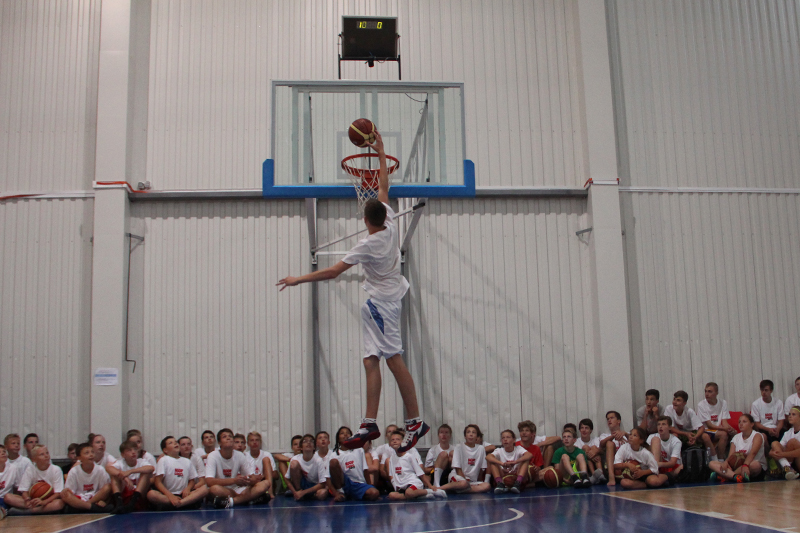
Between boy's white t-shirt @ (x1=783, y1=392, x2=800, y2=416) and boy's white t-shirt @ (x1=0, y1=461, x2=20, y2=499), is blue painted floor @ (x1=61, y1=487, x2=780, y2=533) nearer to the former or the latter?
boy's white t-shirt @ (x1=0, y1=461, x2=20, y2=499)

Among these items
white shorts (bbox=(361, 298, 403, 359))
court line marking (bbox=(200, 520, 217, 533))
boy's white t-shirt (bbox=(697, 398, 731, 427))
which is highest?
white shorts (bbox=(361, 298, 403, 359))

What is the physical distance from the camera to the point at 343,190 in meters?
7.84

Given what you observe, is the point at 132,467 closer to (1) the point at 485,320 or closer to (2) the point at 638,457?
(1) the point at 485,320

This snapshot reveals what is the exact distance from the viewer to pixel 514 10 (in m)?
12.7

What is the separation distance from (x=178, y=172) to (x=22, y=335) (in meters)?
3.61

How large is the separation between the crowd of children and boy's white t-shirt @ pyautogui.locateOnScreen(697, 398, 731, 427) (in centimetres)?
10

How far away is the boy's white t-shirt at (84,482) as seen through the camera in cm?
912

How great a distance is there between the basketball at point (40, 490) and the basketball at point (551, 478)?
6.73 m

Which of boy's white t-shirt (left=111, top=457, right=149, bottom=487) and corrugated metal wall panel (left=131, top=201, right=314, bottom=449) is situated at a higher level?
corrugated metal wall panel (left=131, top=201, right=314, bottom=449)

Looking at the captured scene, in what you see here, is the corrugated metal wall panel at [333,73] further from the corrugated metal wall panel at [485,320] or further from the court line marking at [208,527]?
the court line marking at [208,527]

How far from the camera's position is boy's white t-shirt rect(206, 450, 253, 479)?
9.42 m

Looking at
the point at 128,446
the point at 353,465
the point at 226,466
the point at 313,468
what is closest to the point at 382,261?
the point at 353,465

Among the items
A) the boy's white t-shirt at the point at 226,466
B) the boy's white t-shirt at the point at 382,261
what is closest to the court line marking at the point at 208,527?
the boy's white t-shirt at the point at 226,466

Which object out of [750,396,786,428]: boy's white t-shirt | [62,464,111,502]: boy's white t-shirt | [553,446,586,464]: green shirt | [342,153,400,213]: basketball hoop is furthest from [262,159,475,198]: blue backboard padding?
[750,396,786,428]: boy's white t-shirt
